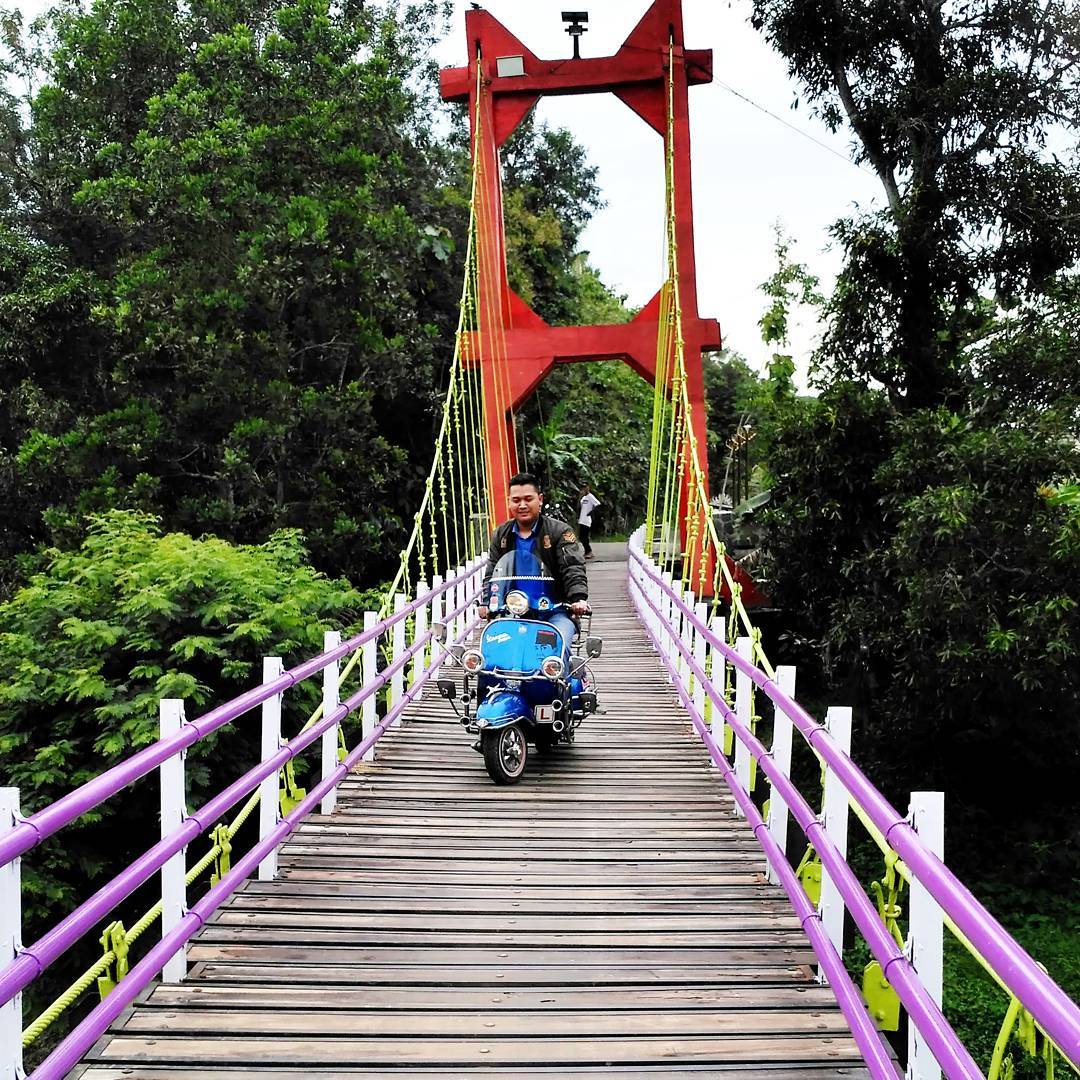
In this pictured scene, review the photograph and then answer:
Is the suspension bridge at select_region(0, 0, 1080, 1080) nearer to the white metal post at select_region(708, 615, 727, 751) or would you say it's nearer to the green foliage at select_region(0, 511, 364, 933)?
the white metal post at select_region(708, 615, 727, 751)

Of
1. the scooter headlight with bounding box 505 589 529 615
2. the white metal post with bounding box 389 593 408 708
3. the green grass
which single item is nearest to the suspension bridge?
the white metal post with bounding box 389 593 408 708

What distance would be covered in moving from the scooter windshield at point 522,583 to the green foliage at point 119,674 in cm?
226

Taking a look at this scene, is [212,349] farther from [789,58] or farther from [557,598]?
[557,598]

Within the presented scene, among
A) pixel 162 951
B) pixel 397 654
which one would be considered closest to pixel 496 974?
pixel 162 951

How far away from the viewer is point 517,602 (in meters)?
5.13

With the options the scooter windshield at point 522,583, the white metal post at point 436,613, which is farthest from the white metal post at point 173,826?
the white metal post at point 436,613

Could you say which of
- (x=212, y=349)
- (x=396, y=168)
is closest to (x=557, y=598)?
(x=212, y=349)

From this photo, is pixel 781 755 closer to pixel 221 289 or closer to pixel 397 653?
pixel 397 653

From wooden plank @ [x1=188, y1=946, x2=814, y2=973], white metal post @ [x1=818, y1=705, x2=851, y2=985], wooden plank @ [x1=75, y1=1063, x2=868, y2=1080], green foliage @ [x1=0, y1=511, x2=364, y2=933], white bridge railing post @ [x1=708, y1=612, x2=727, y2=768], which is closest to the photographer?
wooden plank @ [x1=75, y1=1063, x2=868, y2=1080]

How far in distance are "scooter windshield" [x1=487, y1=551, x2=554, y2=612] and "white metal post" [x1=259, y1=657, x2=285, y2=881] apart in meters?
1.87

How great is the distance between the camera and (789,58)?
11.5 m

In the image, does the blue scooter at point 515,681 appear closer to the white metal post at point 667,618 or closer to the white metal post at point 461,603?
the white metal post at point 667,618

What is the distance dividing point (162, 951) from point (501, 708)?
237 cm

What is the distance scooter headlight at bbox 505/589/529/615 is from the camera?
202 inches
